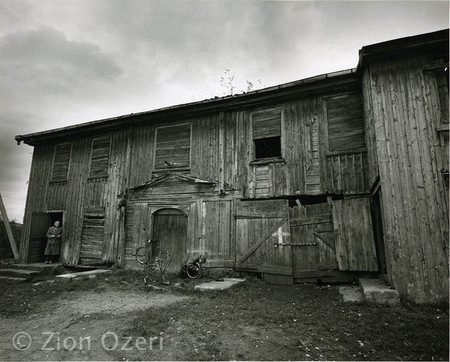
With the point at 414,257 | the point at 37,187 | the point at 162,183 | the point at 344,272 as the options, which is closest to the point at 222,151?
the point at 162,183

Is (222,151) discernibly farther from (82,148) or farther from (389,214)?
(82,148)

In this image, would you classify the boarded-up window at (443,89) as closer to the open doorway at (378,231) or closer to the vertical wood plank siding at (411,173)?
the vertical wood plank siding at (411,173)

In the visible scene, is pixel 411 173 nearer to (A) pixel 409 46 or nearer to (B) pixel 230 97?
(A) pixel 409 46

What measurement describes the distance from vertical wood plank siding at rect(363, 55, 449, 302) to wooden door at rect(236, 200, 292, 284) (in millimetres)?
2839

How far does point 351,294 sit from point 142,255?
706 cm

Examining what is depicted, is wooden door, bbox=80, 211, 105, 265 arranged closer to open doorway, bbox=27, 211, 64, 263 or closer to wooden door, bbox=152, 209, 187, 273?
open doorway, bbox=27, 211, 64, 263

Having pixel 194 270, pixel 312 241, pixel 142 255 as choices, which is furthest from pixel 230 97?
pixel 142 255

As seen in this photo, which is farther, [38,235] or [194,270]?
[38,235]

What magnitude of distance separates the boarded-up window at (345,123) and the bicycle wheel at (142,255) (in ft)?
23.4

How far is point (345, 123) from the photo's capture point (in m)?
8.45

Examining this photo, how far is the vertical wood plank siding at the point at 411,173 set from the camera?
574cm

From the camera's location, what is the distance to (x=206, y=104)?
1017cm

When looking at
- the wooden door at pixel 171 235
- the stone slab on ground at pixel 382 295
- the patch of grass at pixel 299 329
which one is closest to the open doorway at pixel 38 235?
the wooden door at pixel 171 235
